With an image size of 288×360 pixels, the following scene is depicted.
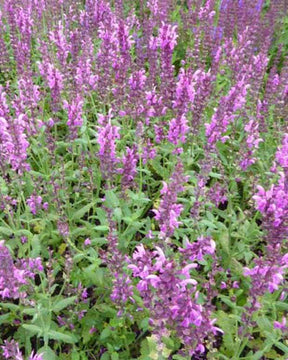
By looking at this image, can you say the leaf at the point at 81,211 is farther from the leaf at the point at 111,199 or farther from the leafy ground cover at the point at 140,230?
the leaf at the point at 111,199

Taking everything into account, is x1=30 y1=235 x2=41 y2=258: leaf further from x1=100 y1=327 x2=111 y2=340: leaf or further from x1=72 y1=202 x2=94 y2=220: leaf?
x1=100 y1=327 x2=111 y2=340: leaf

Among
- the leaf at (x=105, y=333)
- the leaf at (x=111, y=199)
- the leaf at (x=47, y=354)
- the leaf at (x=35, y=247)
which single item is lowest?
the leaf at (x=47, y=354)

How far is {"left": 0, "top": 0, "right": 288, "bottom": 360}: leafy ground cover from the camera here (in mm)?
2443

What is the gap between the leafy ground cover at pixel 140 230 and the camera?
8.02 ft

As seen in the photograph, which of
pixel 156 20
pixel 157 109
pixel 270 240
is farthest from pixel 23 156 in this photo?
pixel 156 20

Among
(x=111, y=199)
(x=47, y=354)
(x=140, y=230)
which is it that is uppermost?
(x=111, y=199)

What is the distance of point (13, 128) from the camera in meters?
3.00

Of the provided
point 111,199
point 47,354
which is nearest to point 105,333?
point 47,354

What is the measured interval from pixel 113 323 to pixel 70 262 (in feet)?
1.67

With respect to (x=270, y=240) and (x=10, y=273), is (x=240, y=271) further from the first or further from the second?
(x=10, y=273)

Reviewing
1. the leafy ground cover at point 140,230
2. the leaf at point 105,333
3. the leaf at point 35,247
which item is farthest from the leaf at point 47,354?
the leaf at point 35,247

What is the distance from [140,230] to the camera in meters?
3.52

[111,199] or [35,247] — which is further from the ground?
[111,199]

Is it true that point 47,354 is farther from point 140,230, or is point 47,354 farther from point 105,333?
point 140,230
